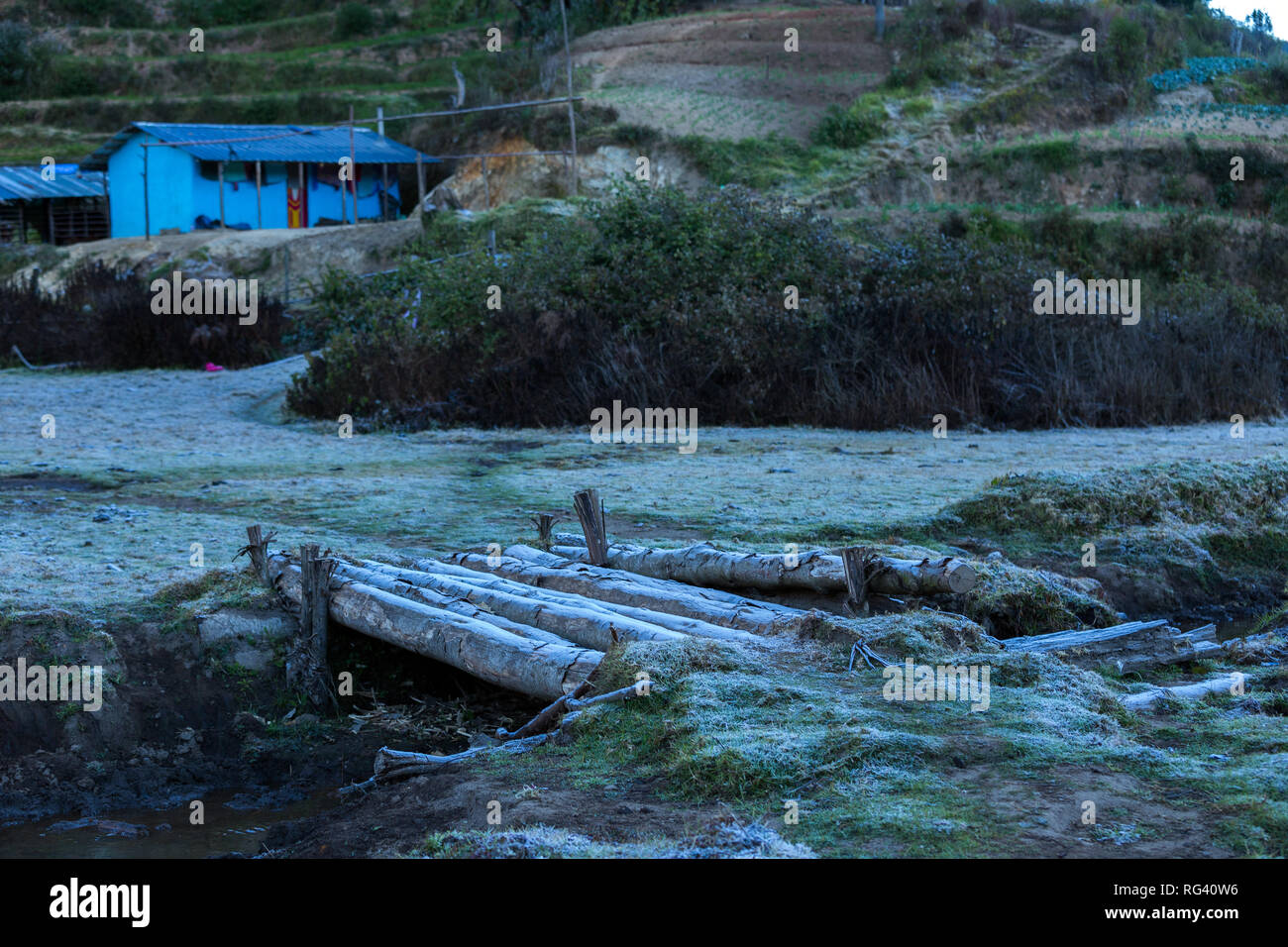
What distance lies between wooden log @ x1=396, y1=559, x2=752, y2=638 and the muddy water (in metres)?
1.19

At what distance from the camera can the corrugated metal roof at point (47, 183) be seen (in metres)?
31.4

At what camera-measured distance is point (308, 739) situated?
4645 millimetres

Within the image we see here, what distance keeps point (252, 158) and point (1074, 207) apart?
19.6 m

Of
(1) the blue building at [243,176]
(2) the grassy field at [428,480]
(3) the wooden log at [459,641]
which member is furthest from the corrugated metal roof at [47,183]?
(3) the wooden log at [459,641]

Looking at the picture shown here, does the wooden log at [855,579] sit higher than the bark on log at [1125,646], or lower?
higher

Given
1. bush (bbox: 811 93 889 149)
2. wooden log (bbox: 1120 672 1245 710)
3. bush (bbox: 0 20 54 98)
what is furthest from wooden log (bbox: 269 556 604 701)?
bush (bbox: 0 20 54 98)

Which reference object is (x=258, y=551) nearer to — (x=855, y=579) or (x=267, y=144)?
(x=855, y=579)

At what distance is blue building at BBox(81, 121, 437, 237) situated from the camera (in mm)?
31109

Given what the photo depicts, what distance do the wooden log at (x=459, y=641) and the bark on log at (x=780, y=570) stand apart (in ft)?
3.64

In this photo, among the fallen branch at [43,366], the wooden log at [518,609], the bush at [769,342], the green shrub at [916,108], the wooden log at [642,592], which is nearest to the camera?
the wooden log at [518,609]

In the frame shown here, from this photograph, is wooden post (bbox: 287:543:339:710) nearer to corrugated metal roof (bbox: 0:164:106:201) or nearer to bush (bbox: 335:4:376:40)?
corrugated metal roof (bbox: 0:164:106:201)

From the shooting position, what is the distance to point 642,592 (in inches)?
198

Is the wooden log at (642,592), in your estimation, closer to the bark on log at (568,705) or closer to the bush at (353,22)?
the bark on log at (568,705)

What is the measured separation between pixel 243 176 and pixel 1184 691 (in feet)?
105
